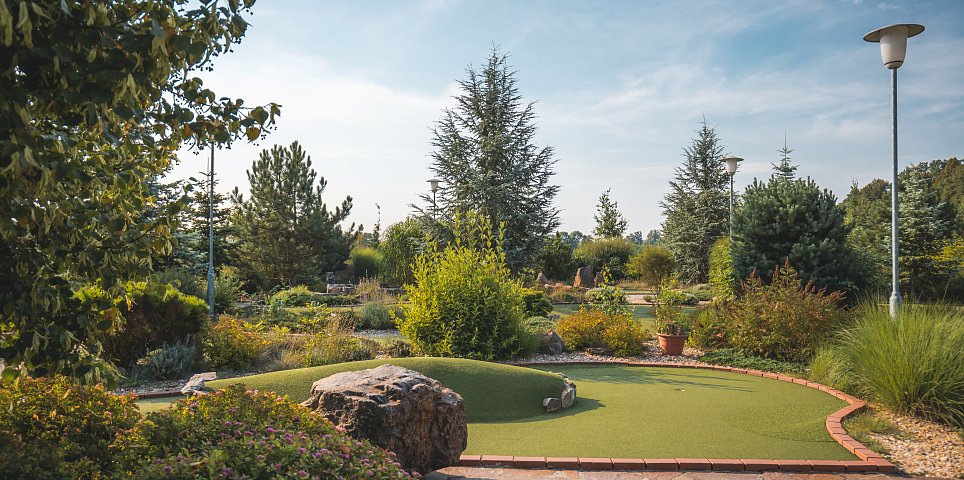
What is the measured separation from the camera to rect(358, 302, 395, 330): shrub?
1340cm

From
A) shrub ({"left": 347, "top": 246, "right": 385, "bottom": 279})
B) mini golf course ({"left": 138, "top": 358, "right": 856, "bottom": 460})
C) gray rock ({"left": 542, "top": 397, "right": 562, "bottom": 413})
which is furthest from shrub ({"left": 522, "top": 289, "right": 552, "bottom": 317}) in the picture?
shrub ({"left": 347, "top": 246, "right": 385, "bottom": 279})

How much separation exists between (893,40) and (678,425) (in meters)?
6.09

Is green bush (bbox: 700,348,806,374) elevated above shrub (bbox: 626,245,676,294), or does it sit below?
below

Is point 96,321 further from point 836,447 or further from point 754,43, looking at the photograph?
point 754,43

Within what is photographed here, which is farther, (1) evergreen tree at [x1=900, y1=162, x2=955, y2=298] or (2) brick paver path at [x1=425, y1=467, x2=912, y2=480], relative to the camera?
(1) evergreen tree at [x1=900, y1=162, x2=955, y2=298]

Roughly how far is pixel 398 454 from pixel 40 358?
2.26m

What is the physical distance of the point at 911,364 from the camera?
5.86 meters

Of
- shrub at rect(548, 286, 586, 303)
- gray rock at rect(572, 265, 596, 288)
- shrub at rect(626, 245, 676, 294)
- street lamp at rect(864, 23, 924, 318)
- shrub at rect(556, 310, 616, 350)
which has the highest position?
street lamp at rect(864, 23, 924, 318)

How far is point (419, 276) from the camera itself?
30.3 ft

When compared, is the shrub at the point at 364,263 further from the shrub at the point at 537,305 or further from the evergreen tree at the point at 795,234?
the evergreen tree at the point at 795,234

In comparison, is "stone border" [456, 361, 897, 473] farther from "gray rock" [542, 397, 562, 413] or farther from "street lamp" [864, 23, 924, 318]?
"street lamp" [864, 23, 924, 318]

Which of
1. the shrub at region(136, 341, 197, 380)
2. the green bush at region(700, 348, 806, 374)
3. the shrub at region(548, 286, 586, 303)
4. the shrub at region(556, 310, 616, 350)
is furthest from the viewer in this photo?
the shrub at region(548, 286, 586, 303)

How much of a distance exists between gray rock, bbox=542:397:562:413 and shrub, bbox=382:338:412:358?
3.43 meters

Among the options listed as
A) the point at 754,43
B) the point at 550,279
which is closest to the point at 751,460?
the point at 754,43
